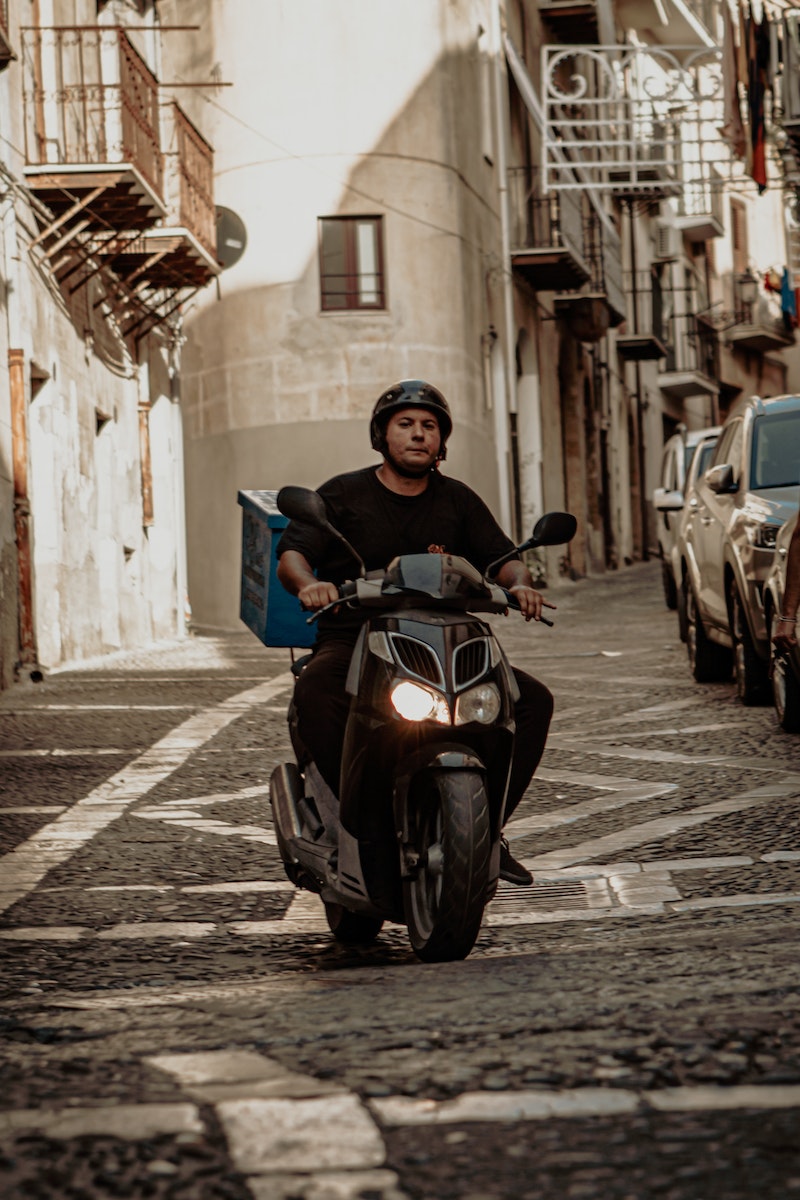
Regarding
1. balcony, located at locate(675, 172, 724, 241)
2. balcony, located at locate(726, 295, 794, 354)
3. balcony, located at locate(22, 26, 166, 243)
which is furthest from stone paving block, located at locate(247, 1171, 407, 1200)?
balcony, located at locate(726, 295, 794, 354)

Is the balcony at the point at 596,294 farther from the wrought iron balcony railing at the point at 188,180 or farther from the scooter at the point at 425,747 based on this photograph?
the scooter at the point at 425,747

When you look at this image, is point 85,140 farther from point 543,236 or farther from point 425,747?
point 543,236

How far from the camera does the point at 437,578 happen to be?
530 centimetres

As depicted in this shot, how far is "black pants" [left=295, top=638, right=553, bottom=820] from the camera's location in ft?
18.4

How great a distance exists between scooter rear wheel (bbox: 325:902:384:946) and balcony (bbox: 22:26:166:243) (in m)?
13.1

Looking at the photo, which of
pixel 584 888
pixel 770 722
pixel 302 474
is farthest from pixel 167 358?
pixel 584 888

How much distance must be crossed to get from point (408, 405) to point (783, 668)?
534cm

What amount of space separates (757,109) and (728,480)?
10689mm

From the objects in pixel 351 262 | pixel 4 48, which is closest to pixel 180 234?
pixel 4 48

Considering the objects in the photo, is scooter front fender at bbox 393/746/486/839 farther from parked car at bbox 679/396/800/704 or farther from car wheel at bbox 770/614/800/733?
parked car at bbox 679/396/800/704

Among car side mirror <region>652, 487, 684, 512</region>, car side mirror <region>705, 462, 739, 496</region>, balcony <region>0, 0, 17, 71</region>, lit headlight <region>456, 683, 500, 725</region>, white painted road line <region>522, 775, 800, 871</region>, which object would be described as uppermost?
balcony <region>0, 0, 17, 71</region>

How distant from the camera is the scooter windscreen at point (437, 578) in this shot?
5297mm

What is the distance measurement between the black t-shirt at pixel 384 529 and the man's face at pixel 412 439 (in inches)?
4.6

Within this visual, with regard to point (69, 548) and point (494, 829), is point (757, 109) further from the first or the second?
point (494, 829)
